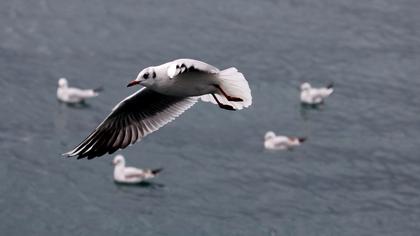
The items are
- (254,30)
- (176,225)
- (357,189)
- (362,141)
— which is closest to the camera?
(176,225)

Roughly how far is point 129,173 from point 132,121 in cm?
1264

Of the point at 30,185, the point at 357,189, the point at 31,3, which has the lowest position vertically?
the point at 357,189

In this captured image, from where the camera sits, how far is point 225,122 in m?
33.7

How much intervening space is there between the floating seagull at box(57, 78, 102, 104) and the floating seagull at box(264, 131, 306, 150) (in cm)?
516

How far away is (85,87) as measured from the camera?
35594 mm

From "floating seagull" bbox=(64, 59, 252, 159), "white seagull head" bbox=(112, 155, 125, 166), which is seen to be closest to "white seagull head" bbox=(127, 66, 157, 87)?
"floating seagull" bbox=(64, 59, 252, 159)

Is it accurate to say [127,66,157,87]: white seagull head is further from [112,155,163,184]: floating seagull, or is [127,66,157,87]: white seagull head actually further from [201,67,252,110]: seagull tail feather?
[112,155,163,184]: floating seagull

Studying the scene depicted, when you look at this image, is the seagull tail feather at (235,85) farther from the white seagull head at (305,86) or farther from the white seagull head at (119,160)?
the white seagull head at (305,86)

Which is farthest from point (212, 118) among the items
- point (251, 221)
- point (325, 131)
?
point (251, 221)

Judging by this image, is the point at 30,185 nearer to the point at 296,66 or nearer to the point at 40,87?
the point at 40,87

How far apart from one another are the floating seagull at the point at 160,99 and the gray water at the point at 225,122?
436 inches

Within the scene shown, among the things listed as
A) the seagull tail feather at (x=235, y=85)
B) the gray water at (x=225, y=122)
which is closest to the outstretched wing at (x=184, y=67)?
the seagull tail feather at (x=235, y=85)

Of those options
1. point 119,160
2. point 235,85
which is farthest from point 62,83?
point 235,85

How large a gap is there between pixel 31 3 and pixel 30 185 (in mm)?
11369
